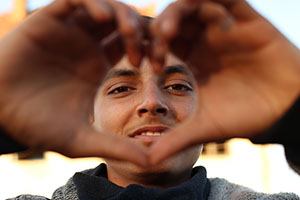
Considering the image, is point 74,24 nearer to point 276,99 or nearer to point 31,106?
point 31,106

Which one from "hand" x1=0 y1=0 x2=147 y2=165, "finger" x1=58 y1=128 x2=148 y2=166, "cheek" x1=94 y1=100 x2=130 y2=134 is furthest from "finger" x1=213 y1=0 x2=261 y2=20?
"cheek" x1=94 y1=100 x2=130 y2=134

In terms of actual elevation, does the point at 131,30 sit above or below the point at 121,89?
below

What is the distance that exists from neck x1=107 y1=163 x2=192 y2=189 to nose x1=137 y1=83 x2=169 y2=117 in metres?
0.22

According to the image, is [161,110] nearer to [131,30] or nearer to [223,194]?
[223,194]

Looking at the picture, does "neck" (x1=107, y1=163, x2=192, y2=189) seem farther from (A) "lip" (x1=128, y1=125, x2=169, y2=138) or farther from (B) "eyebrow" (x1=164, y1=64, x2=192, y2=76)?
(B) "eyebrow" (x1=164, y1=64, x2=192, y2=76)

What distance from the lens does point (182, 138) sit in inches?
37.4

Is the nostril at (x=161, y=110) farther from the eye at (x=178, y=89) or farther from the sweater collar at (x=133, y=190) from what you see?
the sweater collar at (x=133, y=190)

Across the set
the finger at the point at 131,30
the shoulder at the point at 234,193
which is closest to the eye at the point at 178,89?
the shoulder at the point at 234,193

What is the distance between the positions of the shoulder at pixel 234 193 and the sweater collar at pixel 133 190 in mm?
59

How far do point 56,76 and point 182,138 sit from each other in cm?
36

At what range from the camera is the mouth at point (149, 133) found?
1.43m

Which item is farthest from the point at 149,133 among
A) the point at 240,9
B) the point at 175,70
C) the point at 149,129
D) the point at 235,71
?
the point at 240,9

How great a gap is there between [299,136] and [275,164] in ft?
27.6

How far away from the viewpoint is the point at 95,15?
0.88m
